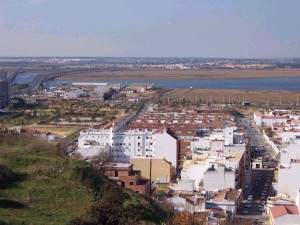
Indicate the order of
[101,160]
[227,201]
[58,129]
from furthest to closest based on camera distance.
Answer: [58,129] → [101,160] → [227,201]

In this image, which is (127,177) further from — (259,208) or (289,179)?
(289,179)

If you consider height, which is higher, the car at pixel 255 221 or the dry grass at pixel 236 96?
the car at pixel 255 221

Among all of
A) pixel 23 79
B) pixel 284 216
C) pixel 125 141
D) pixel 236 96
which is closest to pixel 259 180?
pixel 125 141

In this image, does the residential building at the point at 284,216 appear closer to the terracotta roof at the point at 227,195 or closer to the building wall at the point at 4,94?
the terracotta roof at the point at 227,195

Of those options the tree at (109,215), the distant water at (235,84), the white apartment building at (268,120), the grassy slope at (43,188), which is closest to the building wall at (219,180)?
the grassy slope at (43,188)

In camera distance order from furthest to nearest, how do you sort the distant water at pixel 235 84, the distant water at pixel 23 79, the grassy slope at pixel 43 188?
1. the distant water at pixel 23 79
2. the distant water at pixel 235 84
3. the grassy slope at pixel 43 188

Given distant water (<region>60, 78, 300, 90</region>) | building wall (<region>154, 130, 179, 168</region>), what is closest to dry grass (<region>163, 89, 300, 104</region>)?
distant water (<region>60, 78, 300, 90</region>)

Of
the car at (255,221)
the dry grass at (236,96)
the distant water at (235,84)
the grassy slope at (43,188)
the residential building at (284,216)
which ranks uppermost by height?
the grassy slope at (43,188)
